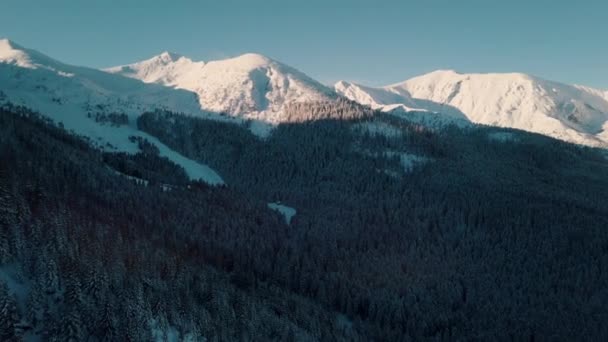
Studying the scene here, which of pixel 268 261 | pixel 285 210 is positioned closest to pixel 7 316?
pixel 268 261

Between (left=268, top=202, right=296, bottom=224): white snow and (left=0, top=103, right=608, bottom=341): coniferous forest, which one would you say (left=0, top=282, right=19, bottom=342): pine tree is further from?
(left=268, top=202, right=296, bottom=224): white snow

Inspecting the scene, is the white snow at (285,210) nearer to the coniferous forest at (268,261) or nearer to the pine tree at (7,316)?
the coniferous forest at (268,261)

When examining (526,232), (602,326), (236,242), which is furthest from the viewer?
(526,232)

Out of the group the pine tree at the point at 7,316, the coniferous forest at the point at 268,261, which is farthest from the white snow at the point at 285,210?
the pine tree at the point at 7,316

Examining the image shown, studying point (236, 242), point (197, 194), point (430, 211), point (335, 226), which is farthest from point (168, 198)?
point (430, 211)

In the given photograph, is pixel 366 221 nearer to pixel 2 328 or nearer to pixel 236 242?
pixel 236 242

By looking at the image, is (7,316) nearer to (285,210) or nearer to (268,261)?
(268,261)
